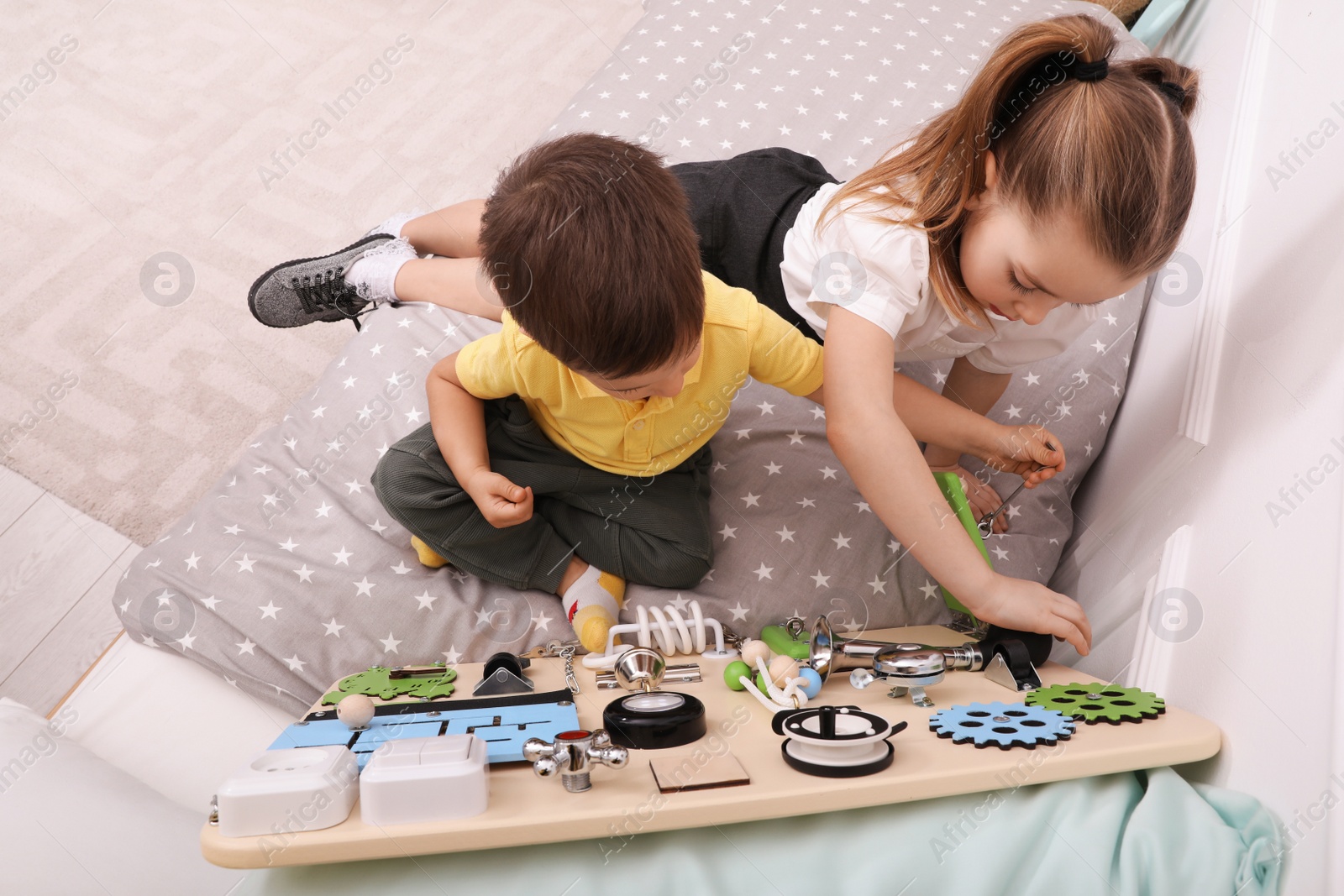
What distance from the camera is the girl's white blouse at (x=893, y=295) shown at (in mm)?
863

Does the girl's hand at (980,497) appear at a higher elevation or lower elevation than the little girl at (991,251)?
lower

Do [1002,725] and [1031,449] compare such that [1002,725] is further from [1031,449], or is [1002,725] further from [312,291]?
[312,291]

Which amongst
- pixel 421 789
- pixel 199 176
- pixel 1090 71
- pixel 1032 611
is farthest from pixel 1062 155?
pixel 199 176

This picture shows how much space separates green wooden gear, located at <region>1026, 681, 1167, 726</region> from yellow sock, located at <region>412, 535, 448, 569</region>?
0.56 meters

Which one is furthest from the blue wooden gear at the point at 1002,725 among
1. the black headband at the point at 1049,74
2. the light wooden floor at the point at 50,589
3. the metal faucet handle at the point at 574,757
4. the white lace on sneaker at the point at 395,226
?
the light wooden floor at the point at 50,589

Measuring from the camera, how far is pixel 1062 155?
77 cm

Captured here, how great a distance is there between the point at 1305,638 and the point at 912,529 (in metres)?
0.29

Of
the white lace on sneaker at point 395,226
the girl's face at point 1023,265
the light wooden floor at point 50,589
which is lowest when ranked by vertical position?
the light wooden floor at point 50,589

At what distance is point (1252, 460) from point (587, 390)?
0.57 m

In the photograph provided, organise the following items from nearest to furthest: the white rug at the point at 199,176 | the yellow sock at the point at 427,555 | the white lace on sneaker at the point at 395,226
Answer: the yellow sock at the point at 427,555, the white lace on sneaker at the point at 395,226, the white rug at the point at 199,176

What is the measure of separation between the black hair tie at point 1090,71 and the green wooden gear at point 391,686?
732 millimetres

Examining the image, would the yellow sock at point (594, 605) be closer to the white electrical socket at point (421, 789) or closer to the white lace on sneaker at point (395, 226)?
the white electrical socket at point (421, 789)

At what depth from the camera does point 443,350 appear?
111cm

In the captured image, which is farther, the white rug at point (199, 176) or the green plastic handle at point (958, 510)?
the white rug at point (199, 176)
